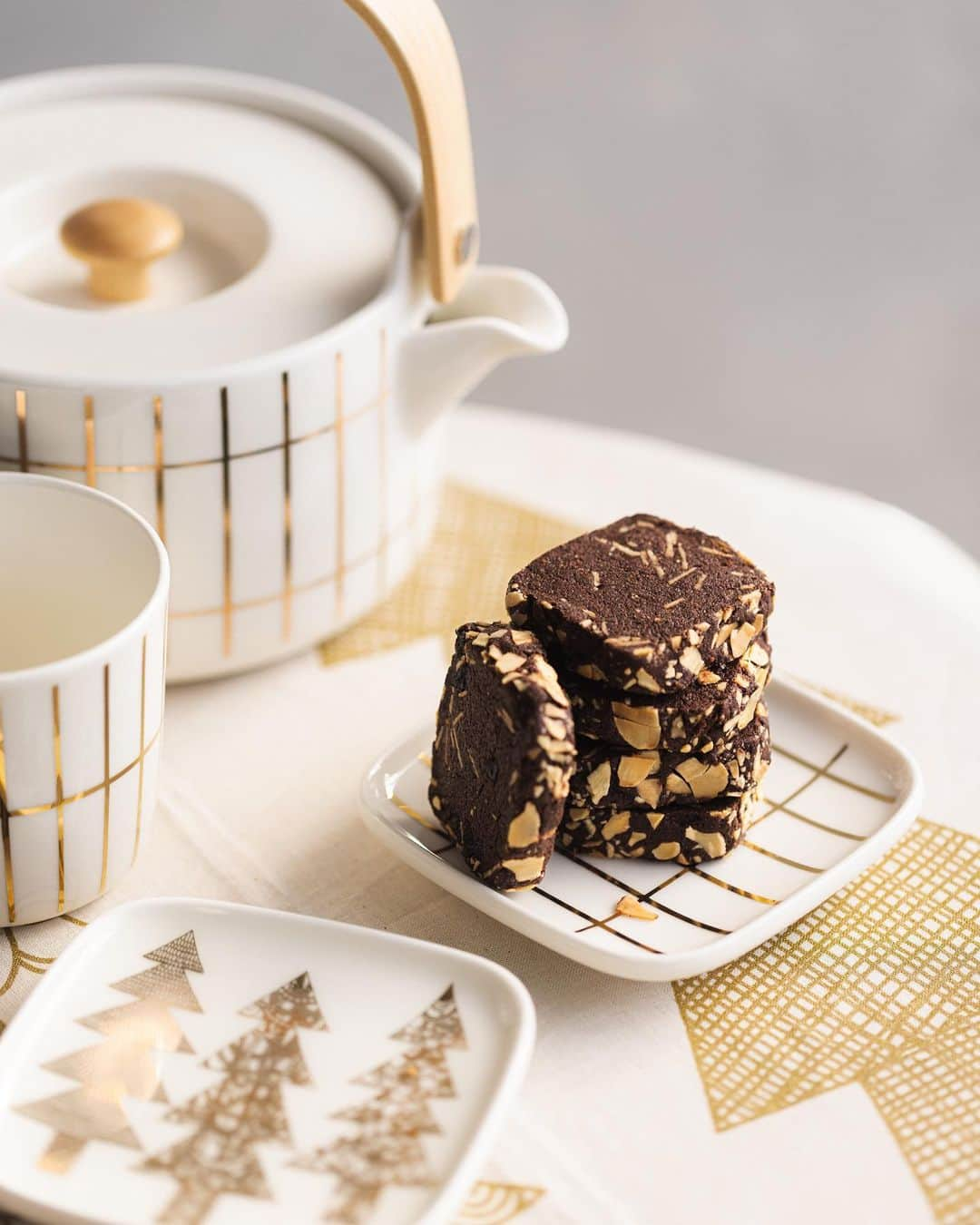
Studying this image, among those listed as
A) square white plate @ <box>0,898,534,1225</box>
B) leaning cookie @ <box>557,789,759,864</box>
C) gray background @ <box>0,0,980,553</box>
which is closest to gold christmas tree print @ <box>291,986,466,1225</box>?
square white plate @ <box>0,898,534,1225</box>

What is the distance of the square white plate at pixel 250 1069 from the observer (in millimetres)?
536

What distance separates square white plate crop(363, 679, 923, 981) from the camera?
637mm

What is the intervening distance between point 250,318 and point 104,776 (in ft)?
0.83

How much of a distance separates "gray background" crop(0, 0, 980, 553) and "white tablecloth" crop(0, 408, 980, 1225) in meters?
0.66

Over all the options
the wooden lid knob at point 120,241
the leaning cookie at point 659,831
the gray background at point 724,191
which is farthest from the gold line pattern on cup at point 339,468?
the gray background at point 724,191

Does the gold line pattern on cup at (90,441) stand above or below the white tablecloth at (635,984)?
above

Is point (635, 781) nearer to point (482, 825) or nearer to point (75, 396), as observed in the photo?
point (482, 825)

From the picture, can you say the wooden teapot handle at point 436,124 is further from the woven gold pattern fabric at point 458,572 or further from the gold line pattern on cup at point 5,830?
the gold line pattern on cup at point 5,830

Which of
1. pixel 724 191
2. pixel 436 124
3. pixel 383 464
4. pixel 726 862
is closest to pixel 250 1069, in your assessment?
pixel 726 862

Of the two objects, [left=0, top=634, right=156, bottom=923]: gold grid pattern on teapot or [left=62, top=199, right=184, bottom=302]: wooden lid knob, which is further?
[left=62, top=199, right=184, bottom=302]: wooden lid knob

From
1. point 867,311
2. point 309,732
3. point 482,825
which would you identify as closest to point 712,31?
point 867,311

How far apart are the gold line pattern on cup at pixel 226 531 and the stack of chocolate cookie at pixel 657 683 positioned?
0.54ft

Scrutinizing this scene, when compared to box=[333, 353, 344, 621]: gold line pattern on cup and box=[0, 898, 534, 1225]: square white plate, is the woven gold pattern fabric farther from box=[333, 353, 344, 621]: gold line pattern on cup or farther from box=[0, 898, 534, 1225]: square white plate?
box=[0, 898, 534, 1225]: square white plate

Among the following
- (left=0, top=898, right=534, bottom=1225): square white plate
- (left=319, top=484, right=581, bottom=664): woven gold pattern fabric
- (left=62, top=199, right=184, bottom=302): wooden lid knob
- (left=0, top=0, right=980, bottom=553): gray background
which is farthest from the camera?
(left=0, top=0, right=980, bottom=553): gray background
